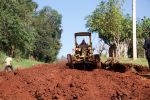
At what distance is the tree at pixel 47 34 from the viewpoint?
94.8 metres

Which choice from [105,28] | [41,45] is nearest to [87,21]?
[105,28]

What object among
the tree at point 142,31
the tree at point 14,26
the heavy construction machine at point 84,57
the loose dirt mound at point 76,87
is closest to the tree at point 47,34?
the tree at point 142,31

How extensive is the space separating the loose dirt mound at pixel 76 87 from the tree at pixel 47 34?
242 feet

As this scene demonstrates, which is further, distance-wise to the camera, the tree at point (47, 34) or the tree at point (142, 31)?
the tree at point (47, 34)

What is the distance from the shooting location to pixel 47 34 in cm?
9756

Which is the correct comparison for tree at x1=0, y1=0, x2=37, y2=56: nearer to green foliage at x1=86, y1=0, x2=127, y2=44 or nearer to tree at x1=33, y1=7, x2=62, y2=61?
green foliage at x1=86, y1=0, x2=127, y2=44

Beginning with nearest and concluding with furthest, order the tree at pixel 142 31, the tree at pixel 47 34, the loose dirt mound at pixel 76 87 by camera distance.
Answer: the loose dirt mound at pixel 76 87, the tree at pixel 142 31, the tree at pixel 47 34

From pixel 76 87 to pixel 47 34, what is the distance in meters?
81.0

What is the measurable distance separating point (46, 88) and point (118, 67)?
347 inches

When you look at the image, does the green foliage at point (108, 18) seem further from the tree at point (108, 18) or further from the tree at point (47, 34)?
the tree at point (47, 34)

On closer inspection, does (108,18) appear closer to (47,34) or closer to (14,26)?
(14,26)

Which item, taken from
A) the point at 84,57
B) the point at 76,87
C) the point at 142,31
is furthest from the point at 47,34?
the point at 76,87

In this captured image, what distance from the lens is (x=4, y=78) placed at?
2050 cm

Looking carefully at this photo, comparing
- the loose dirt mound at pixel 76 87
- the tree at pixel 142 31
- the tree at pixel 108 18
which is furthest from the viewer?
the tree at pixel 142 31
